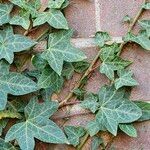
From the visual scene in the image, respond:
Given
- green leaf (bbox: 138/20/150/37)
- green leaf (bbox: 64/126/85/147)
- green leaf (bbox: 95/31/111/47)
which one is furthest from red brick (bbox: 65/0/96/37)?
green leaf (bbox: 64/126/85/147)

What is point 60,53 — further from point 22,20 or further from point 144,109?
point 144,109

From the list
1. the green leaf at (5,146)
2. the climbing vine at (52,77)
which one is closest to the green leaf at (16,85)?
the climbing vine at (52,77)

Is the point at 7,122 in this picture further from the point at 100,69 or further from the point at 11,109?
the point at 100,69

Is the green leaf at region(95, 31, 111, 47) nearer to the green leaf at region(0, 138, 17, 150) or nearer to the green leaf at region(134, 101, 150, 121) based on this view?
the green leaf at region(134, 101, 150, 121)

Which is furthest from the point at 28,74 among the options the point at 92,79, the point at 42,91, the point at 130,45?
the point at 130,45

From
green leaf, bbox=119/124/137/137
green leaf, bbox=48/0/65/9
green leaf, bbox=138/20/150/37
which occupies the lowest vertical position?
green leaf, bbox=119/124/137/137

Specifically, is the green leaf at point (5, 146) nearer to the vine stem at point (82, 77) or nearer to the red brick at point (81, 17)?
the vine stem at point (82, 77)
